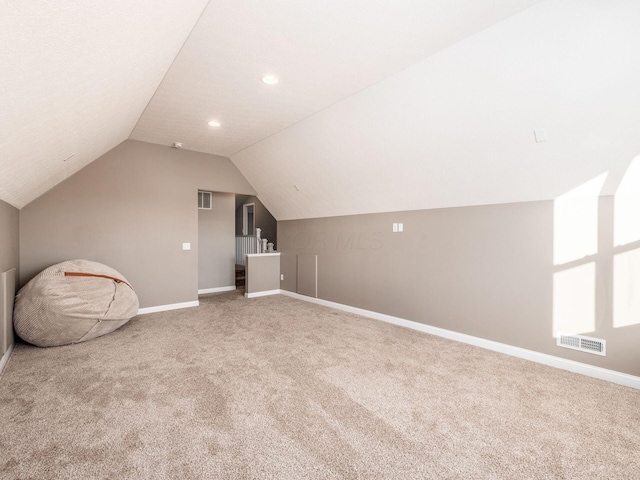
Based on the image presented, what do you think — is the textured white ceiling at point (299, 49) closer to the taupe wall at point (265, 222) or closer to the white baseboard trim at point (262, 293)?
the white baseboard trim at point (262, 293)

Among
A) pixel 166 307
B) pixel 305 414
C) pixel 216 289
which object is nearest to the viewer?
pixel 305 414

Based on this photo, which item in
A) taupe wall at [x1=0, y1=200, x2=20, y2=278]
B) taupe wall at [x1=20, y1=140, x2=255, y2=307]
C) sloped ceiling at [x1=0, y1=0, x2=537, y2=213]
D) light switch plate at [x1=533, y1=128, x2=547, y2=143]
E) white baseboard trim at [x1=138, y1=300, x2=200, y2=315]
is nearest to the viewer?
sloped ceiling at [x1=0, y1=0, x2=537, y2=213]

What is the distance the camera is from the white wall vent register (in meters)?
6.62

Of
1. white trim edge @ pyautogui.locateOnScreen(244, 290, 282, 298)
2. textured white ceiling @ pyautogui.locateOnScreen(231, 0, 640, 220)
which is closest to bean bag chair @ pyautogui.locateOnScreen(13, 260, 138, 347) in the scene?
white trim edge @ pyautogui.locateOnScreen(244, 290, 282, 298)

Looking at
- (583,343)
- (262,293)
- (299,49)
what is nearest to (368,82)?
(299,49)

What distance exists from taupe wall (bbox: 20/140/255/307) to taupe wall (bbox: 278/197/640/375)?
271 cm

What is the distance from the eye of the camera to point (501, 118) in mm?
2643

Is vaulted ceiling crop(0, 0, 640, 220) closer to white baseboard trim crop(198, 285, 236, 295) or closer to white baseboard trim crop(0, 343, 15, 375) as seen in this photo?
white baseboard trim crop(0, 343, 15, 375)

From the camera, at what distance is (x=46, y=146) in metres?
2.38

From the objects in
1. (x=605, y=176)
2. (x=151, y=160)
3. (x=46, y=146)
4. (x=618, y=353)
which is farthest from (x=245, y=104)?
(x=618, y=353)

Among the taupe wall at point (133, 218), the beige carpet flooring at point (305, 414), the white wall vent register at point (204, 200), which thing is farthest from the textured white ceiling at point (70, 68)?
the white wall vent register at point (204, 200)

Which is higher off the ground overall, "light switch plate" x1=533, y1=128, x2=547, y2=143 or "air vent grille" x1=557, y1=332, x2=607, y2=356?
"light switch plate" x1=533, y1=128, x2=547, y2=143

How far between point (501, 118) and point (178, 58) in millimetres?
2830

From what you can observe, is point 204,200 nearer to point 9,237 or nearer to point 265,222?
point 265,222
